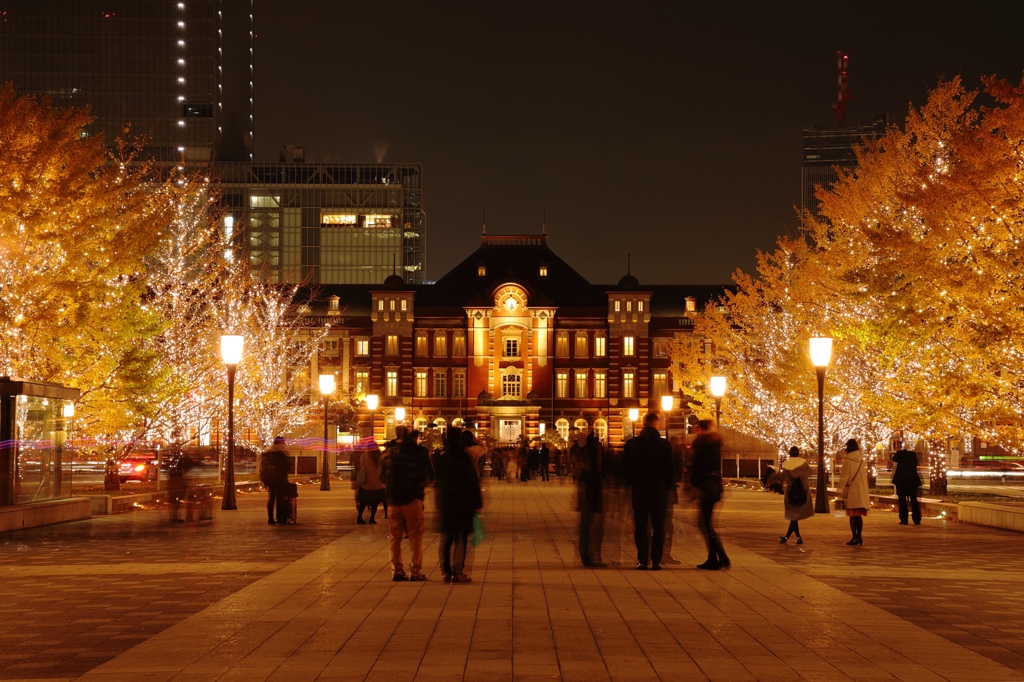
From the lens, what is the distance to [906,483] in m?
24.5

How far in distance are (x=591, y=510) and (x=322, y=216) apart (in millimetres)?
139232

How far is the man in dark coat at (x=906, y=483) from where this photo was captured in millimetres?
24281

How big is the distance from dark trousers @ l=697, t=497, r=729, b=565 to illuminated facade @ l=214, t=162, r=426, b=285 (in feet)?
443

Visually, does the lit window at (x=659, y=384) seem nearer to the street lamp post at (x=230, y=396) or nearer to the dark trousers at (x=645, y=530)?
the street lamp post at (x=230, y=396)

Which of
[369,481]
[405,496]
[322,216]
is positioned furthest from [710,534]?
[322,216]

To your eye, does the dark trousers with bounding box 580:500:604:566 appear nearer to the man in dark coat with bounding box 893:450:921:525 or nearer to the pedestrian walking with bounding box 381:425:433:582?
the pedestrian walking with bounding box 381:425:433:582

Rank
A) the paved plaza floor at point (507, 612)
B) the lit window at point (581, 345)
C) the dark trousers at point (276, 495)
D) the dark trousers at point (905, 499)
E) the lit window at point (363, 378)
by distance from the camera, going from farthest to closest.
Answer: the lit window at point (363, 378)
the lit window at point (581, 345)
the dark trousers at point (905, 499)
the dark trousers at point (276, 495)
the paved plaza floor at point (507, 612)

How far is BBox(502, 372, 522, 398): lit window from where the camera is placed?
292 ft

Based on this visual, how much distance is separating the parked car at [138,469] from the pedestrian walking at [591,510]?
2914 centimetres

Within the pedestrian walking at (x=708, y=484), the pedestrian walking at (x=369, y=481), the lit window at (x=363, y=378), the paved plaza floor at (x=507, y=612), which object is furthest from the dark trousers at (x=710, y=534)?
the lit window at (x=363, y=378)

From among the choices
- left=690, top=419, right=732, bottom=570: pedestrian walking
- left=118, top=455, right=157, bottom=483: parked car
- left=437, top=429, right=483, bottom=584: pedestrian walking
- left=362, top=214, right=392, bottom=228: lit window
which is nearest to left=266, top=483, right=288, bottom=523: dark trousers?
left=437, top=429, right=483, bottom=584: pedestrian walking

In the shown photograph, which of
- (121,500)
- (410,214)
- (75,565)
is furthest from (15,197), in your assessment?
(410,214)

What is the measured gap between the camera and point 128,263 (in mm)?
28344

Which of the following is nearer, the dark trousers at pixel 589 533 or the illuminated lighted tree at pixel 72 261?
the dark trousers at pixel 589 533
